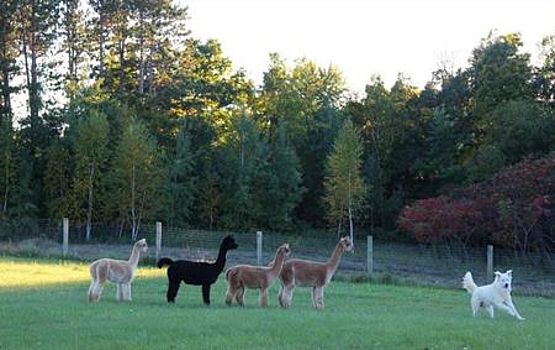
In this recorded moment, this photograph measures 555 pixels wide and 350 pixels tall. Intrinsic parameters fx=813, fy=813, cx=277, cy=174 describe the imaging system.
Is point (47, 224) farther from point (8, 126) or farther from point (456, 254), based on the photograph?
point (456, 254)

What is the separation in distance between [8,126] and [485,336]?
43.1m

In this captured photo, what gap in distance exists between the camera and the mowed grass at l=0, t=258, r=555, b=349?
11141 mm

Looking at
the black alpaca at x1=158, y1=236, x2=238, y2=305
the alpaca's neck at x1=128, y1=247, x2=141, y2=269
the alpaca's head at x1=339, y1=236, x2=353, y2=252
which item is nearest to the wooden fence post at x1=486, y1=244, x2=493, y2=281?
the alpaca's head at x1=339, y1=236, x2=353, y2=252

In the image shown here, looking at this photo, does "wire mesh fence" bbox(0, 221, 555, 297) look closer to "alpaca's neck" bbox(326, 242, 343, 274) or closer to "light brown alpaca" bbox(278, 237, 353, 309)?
"alpaca's neck" bbox(326, 242, 343, 274)

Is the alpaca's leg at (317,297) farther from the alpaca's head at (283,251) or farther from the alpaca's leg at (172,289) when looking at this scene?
the alpaca's leg at (172,289)

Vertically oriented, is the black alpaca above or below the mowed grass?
above

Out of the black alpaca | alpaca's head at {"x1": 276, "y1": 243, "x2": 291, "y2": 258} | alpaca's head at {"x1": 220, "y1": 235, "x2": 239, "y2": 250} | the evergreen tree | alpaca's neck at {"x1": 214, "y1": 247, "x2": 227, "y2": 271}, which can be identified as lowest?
the black alpaca

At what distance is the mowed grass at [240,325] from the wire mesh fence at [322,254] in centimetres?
1087

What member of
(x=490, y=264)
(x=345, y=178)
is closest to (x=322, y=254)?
(x=490, y=264)

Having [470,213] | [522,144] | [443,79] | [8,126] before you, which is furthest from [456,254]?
[443,79]

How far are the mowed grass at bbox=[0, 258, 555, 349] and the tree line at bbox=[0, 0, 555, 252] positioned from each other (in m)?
25.5

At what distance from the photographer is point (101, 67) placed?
2429 inches

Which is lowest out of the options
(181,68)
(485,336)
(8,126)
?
(485,336)

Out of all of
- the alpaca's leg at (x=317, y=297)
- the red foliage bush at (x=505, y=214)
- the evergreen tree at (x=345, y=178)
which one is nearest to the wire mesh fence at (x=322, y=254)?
the red foliage bush at (x=505, y=214)
